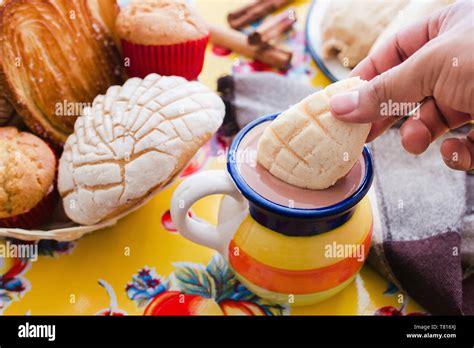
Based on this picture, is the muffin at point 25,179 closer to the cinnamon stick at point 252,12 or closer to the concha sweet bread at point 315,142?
the concha sweet bread at point 315,142

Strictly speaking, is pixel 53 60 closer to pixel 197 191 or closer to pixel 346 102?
pixel 197 191

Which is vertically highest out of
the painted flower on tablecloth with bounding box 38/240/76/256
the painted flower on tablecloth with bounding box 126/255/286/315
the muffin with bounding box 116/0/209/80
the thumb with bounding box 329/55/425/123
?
the thumb with bounding box 329/55/425/123

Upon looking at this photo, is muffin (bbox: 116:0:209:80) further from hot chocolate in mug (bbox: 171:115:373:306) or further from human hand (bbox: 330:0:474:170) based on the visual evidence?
human hand (bbox: 330:0:474:170)

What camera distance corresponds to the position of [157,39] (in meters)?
1.07

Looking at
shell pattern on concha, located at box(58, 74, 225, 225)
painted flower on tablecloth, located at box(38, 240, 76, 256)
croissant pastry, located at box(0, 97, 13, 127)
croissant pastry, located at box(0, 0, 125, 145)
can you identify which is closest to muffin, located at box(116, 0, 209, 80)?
croissant pastry, located at box(0, 0, 125, 145)

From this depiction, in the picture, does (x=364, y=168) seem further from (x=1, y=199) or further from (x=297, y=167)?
(x=1, y=199)

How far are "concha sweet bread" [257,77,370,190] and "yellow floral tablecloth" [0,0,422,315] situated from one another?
27cm

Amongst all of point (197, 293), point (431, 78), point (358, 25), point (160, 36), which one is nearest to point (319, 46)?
point (358, 25)

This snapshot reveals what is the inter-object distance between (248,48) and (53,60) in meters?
0.52

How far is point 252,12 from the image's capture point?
146cm

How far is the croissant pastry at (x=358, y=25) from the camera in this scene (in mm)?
1264

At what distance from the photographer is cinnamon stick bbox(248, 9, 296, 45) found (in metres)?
1.35

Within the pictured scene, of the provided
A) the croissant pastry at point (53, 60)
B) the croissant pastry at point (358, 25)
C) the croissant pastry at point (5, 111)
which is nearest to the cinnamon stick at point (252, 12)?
the croissant pastry at point (358, 25)
